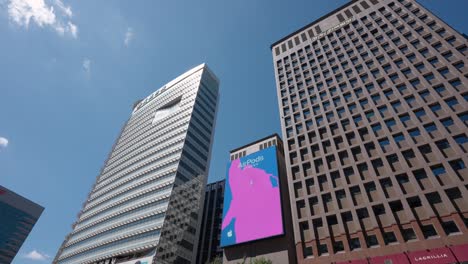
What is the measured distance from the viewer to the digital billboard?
4991cm

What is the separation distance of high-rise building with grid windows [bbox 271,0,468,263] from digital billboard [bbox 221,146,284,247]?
451cm

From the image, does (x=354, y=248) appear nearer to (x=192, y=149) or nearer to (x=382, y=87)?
(x=382, y=87)

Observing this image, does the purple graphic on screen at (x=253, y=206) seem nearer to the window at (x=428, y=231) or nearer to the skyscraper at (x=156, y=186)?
the skyscraper at (x=156, y=186)

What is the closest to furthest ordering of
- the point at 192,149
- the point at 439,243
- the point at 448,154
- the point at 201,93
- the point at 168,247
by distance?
the point at 439,243, the point at 448,154, the point at 168,247, the point at 192,149, the point at 201,93

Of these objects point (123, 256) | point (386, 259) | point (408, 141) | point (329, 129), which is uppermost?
point (329, 129)

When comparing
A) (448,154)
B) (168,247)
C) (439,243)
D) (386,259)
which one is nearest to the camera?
(439,243)

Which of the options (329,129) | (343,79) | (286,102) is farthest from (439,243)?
(286,102)

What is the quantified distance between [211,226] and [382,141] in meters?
61.0

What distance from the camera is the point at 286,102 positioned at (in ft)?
214

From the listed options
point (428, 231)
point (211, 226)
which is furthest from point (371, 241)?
point (211, 226)

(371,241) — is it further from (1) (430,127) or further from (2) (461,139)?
(1) (430,127)

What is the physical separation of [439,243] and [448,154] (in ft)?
43.8

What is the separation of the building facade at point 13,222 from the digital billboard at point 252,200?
168m

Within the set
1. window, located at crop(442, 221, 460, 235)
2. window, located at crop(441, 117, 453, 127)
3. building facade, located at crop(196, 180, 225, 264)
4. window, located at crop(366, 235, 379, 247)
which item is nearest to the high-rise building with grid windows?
window, located at crop(366, 235, 379, 247)
